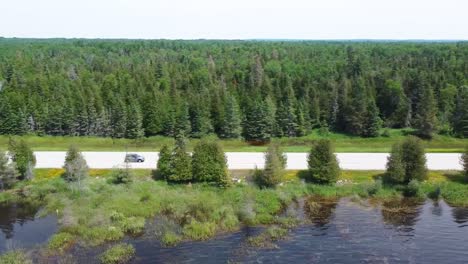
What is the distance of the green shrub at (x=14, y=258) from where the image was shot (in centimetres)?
3033

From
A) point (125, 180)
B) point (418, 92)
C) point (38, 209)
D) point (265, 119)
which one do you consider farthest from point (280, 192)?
point (418, 92)

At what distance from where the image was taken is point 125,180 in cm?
4653

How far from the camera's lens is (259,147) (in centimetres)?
6425

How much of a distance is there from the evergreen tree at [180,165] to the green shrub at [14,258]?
17.5m

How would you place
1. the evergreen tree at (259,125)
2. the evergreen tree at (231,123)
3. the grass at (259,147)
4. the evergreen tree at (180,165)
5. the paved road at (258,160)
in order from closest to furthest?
the evergreen tree at (180,165)
the paved road at (258,160)
the grass at (259,147)
the evergreen tree at (259,125)
the evergreen tree at (231,123)

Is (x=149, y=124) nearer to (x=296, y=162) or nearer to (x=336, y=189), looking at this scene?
(x=296, y=162)

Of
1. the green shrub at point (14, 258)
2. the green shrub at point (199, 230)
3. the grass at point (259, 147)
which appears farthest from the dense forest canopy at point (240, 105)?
the green shrub at point (14, 258)

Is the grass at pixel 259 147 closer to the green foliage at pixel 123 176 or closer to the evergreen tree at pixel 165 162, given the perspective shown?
the evergreen tree at pixel 165 162

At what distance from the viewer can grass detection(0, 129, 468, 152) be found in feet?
207

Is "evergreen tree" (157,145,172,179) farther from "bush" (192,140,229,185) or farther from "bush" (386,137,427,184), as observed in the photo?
"bush" (386,137,427,184)

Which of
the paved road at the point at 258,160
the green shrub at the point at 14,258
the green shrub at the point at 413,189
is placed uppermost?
the paved road at the point at 258,160

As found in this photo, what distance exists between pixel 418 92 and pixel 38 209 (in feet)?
221

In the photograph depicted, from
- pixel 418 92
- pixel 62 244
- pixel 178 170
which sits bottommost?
pixel 62 244

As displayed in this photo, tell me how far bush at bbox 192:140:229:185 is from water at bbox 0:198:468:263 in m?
8.52
